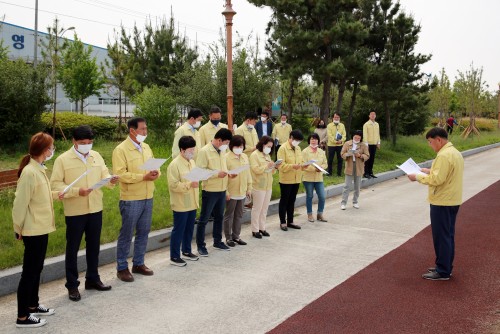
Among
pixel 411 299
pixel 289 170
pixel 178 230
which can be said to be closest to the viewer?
pixel 411 299

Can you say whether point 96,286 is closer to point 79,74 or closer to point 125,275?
point 125,275

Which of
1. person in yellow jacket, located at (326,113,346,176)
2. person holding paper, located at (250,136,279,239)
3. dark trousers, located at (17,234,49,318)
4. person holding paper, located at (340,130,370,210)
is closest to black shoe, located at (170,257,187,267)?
person holding paper, located at (250,136,279,239)

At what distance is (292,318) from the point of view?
4.68 metres

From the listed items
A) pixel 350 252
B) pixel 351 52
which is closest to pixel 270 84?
pixel 351 52

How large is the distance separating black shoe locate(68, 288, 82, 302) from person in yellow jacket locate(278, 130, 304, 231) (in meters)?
3.99

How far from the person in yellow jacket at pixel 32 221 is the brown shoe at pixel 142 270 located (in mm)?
1332

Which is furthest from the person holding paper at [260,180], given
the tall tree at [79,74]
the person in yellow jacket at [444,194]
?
the tall tree at [79,74]

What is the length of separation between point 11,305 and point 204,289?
204 cm

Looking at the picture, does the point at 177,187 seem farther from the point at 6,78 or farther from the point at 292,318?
the point at 6,78

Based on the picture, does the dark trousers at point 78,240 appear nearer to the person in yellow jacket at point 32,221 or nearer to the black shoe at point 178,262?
the person in yellow jacket at point 32,221

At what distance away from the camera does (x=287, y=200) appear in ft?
27.3

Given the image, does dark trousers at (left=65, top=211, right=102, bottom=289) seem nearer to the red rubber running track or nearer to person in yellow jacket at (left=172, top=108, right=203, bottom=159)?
the red rubber running track

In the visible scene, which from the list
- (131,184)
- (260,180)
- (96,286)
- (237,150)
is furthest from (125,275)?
(260,180)

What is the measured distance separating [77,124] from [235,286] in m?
12.7
